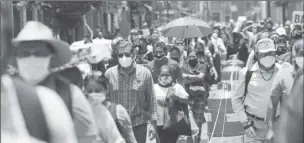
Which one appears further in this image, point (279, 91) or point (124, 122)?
point (279, 91)

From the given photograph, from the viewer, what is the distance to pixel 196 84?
13195mm

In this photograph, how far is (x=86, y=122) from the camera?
5129 millimetres

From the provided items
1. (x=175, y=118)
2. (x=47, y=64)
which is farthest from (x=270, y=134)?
(x=47, y=64)

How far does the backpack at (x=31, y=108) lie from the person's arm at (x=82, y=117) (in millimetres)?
609

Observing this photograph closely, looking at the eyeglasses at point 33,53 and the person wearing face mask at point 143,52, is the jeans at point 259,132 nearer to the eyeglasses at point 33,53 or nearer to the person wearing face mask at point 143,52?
the eyeglasses at point 33,53

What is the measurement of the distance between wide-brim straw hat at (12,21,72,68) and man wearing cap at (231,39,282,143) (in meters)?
4.22

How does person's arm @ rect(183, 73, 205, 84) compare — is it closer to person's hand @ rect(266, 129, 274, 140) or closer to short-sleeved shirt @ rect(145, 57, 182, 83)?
short-sleeved shirt @ rect(145, 57, 182, 83)

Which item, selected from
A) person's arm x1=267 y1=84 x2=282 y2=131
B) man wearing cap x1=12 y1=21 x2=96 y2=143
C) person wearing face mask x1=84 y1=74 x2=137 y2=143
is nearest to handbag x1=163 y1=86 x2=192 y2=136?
person's arm x1=267 y1=84 x2=282 y2=131

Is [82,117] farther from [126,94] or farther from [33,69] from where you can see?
[126,94]

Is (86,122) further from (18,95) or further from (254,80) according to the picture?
(254,80)

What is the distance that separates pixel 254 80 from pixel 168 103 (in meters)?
1.17

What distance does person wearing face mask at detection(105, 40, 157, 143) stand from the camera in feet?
29.8

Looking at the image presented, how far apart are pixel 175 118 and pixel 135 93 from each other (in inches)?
33.7

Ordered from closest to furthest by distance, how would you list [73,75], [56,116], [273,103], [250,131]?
[56,116], [73,75], [273,103], [250,131]
